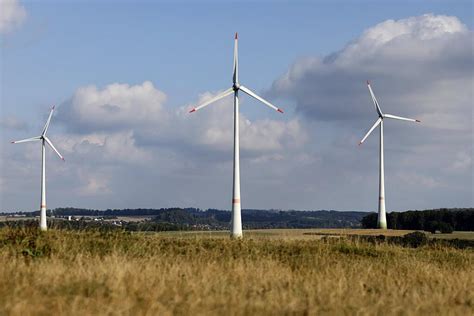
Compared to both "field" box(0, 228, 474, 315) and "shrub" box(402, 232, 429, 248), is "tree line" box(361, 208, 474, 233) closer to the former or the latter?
"shrub" box(402, 232, 429, 248)

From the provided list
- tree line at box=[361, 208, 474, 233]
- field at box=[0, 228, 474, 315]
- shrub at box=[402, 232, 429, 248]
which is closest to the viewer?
field at box=[0, 228, 474, 315]

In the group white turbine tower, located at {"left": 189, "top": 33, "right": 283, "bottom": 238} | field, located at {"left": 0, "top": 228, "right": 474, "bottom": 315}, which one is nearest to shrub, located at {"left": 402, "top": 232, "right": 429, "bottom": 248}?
white turbine tower, located at {"left": 189, "top": 33, "right": 283, "bottom": 238}

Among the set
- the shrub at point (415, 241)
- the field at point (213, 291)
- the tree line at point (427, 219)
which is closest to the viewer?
the field at point (213, 291)

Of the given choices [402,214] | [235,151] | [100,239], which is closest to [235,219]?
[235,151]

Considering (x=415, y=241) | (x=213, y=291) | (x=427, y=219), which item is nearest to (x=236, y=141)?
(x=415, y=241)

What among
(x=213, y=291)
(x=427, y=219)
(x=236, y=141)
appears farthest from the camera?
→ (x=427, y=219)

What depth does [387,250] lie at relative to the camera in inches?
1353

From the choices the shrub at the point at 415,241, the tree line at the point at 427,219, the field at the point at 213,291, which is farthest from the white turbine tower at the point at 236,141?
the tree line at the point at 427,219

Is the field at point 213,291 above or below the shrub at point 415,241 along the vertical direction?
above

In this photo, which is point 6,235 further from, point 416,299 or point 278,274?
point 416,299

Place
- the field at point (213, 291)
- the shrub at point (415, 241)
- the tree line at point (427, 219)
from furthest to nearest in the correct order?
the tree line at point (427, 219), the shrub at point (415, 241), the field at point (213, 291)

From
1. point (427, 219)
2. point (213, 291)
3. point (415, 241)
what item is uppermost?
point (213, 291)

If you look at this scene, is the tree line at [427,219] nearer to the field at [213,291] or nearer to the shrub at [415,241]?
the shrub at [415,241]

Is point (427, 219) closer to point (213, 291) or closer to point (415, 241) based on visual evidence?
point (415, 241)
